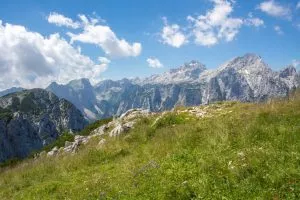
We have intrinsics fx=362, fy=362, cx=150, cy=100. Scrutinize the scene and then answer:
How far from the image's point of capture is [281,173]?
9672mm

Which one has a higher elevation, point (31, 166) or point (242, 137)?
point (242, 137)

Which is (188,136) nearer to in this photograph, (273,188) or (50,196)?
(50,196)

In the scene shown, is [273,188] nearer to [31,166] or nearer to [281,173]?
[281,173]

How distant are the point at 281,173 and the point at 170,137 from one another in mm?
9285

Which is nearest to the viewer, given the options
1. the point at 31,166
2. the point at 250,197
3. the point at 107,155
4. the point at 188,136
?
the point at 250,197

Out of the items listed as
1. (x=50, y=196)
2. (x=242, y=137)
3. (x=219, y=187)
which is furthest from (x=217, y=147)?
(x=50, y=196)

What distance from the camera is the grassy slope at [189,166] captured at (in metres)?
10.1

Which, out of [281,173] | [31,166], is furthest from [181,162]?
[31,166]

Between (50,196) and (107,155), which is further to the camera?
(107,155)

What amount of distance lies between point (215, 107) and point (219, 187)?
19220 millimetres

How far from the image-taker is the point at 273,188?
9242 millimetres

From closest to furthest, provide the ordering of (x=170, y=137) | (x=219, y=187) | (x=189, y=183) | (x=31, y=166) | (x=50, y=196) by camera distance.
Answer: (x=219, y=187) → (x=189, y=183) → (x=50, y=196) → (x=170, y=137) → (x=31, y=166)

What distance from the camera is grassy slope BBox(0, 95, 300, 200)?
1012 cm

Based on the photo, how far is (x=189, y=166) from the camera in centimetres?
1340
